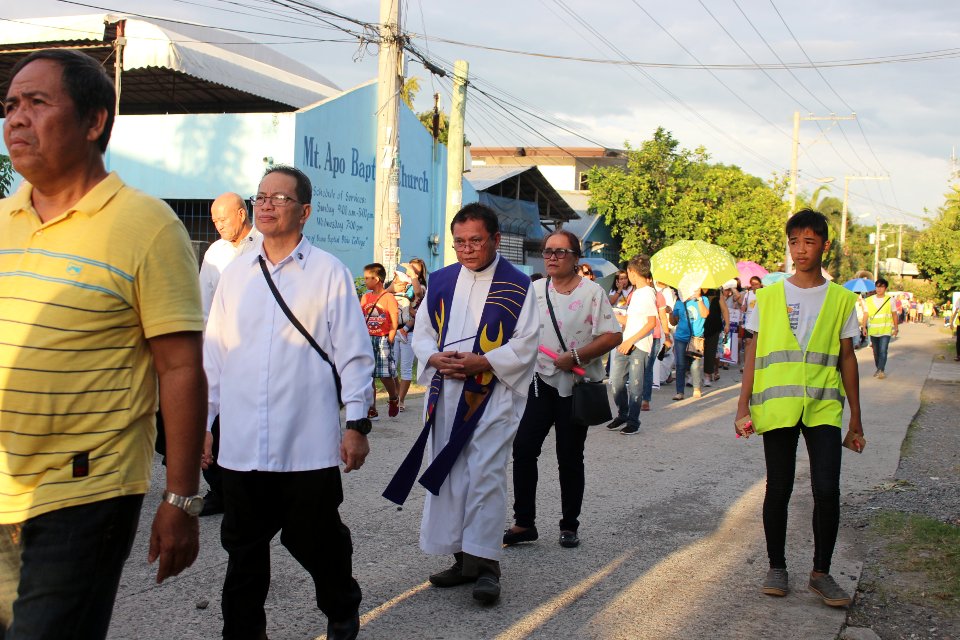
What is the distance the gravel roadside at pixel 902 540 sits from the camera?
15.5ft

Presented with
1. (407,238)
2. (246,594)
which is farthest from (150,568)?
(407,238)

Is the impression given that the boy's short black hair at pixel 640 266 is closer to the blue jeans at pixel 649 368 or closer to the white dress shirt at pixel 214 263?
the blue jeans at pixel 649 368

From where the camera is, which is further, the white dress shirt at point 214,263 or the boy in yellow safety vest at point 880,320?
the boy in yellow safety vest at point 880,320

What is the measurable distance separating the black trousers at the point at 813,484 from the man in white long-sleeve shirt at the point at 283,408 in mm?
2341

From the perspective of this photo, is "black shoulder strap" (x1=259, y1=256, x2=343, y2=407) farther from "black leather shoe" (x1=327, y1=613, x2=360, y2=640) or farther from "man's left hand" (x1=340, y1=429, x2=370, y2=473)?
"black leather shoe" (x1=327, y1=613, x2=360, y2=640)

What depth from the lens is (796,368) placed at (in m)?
5.04

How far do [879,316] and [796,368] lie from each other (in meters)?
14.9

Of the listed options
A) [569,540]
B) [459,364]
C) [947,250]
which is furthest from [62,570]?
[947,250]

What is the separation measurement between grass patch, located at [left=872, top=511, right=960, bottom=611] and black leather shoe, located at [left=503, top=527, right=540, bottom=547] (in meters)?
2.15

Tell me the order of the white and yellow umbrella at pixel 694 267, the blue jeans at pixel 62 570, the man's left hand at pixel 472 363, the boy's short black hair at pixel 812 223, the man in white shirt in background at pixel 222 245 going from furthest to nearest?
1. the white and yellow umbrella at pixel 694 267
2. the man in white shirt in background at pixel 222 245
3. the boy's short black hair at pixel 812 223
4. the man's left hand at pixel 472 363
5. the blue jeans at pixel 62 570

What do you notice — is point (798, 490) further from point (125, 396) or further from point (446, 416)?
point (125, 396)

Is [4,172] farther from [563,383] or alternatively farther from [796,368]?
[796,368]

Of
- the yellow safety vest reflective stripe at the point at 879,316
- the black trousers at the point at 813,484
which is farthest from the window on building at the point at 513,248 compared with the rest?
the black trousers at the point at 813,484

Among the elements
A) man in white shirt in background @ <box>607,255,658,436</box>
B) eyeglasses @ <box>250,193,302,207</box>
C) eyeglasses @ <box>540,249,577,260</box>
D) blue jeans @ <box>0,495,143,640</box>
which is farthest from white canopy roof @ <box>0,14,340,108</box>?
blue jeans @ <box>0,495,143,640</box>
